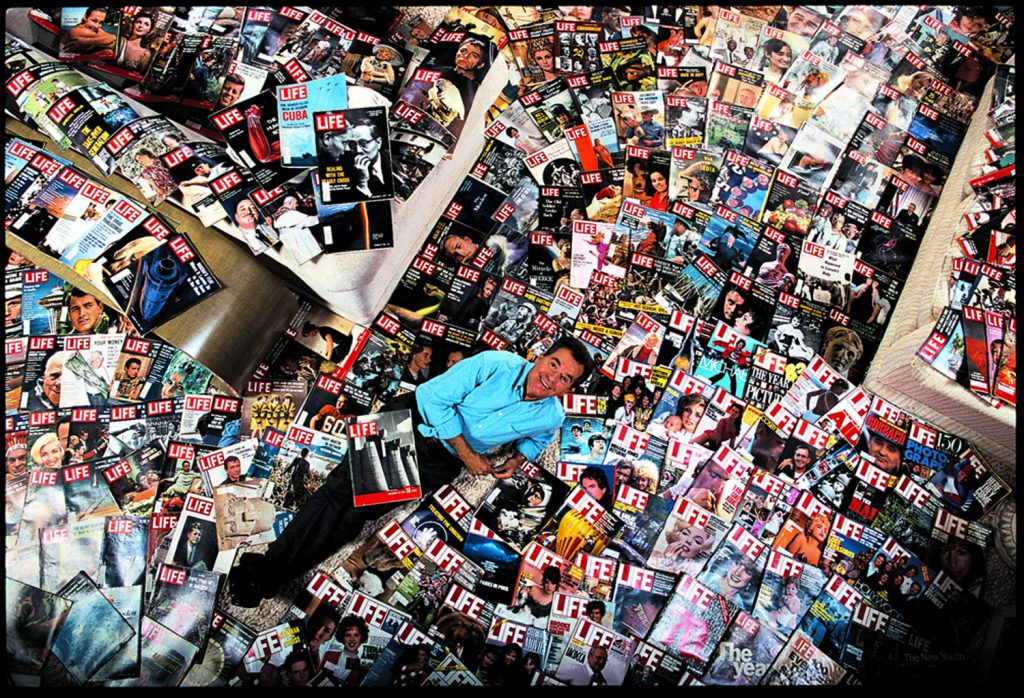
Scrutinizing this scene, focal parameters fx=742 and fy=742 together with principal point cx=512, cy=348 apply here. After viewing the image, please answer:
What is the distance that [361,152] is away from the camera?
228 cm

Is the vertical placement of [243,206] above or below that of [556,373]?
above

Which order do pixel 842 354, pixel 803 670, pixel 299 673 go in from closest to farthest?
1. pixel 299 673
2. pixel 803 670
3. pixel 842 354

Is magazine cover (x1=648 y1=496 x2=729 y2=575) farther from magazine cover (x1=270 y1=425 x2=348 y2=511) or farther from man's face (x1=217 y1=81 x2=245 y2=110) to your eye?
man's face (x1=217 y1=81 x2=245 y2=110)

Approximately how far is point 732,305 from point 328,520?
1641mm

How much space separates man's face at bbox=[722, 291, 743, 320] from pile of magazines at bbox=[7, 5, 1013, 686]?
0.02 m

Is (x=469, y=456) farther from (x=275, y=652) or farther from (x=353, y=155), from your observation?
(x=353, y=155)

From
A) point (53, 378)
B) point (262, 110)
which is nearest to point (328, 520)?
point (53, 378)

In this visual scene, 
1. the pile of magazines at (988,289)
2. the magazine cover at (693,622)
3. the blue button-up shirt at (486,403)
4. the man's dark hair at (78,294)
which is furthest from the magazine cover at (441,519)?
the pile of magazines at (988,289)

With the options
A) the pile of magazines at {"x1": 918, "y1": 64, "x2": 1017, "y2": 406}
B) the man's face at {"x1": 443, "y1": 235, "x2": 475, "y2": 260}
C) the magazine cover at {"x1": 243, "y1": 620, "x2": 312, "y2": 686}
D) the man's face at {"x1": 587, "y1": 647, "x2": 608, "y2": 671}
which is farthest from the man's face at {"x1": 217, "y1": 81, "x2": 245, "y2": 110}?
the pile of magazines at {"x1": 918, "y1": 64, "x2": 1017, "y2": 406}

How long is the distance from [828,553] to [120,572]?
228 cm

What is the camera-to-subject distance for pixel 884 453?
2.62m

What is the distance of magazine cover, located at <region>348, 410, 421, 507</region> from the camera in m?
2.36

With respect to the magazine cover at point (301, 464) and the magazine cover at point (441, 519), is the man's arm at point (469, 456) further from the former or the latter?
the magazine cover at point (301, 464)

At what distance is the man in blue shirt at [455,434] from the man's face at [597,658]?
2.02ft
